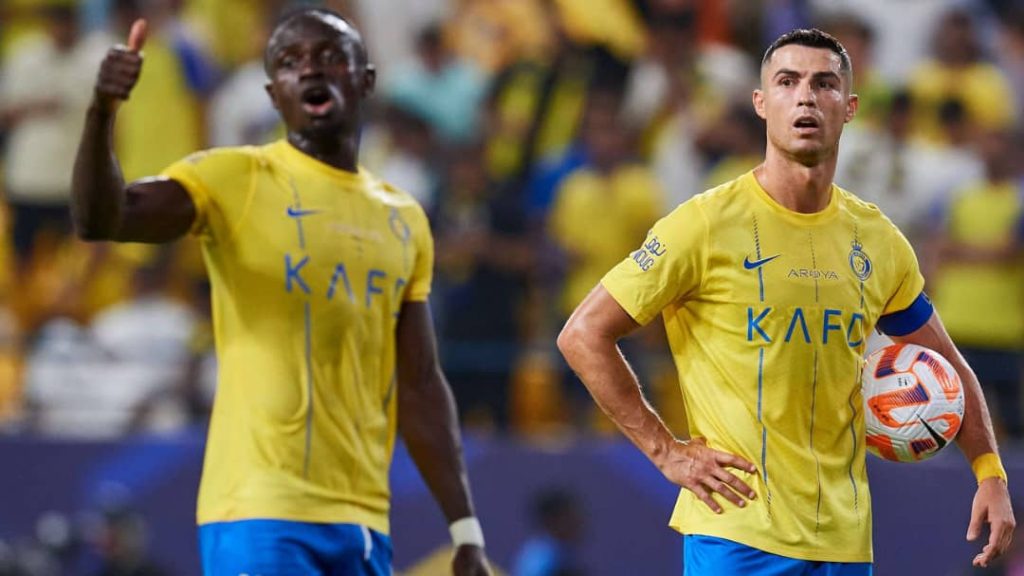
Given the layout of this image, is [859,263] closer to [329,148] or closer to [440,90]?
[329,148]

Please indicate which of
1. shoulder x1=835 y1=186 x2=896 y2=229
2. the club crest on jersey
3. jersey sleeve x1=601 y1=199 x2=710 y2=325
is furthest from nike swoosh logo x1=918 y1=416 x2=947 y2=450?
jersey sleeve x1=601 y1=199 x2=710 y2=325

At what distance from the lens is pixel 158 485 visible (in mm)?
10945

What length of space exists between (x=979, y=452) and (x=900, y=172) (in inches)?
257

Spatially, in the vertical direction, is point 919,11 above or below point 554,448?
above

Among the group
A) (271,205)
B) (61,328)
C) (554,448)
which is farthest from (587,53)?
(271,205)

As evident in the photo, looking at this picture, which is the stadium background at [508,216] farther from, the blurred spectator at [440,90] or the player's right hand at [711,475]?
the player's right hand at [711,475]

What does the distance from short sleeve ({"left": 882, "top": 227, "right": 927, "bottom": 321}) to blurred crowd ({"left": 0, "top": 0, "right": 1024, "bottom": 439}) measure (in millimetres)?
5218

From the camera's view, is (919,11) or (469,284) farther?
(919,11)

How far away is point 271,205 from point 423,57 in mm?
7540

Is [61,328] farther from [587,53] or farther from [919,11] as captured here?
[919,11]

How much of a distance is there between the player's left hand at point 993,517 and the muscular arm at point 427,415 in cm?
185

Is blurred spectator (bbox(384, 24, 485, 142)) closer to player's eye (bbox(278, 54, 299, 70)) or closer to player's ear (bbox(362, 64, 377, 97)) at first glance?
player's ear (bbox(362, 64, 377, 97))

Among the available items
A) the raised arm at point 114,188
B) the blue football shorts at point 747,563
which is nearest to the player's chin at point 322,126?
the raised arm at point 114,188

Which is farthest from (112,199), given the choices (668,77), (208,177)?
(668,77)
